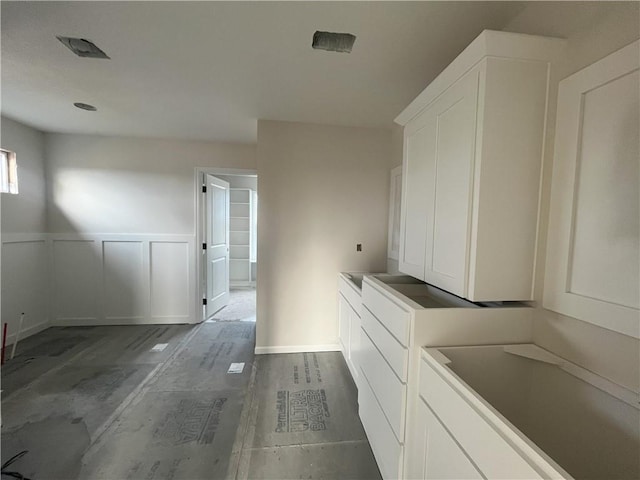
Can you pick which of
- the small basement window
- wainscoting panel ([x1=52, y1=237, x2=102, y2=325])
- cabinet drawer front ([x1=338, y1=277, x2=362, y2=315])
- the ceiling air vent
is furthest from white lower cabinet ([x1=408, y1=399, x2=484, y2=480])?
the small basement window

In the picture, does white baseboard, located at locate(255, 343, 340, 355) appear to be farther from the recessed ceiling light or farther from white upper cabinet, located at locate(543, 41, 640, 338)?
the recessed ceiling light

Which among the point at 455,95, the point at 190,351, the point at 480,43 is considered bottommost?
the point at 190,351

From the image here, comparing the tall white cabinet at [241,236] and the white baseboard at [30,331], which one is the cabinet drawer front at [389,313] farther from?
the tall white cabinet at [241,236]

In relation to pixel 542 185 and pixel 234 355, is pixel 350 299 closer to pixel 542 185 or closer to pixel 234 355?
pixel 234 355

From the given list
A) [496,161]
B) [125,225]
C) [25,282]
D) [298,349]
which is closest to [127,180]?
[125,225]

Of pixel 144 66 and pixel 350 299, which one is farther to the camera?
pixel 350 299

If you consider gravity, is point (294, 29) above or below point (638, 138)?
above

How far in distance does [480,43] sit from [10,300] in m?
4.79

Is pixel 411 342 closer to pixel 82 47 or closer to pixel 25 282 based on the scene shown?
pixel 82 47

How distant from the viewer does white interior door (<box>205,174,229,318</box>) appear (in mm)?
4016

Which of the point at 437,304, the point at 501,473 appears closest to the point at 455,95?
the point at 437,304

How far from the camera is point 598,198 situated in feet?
3.26

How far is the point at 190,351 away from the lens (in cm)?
306

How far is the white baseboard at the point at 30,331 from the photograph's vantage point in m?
3.04
